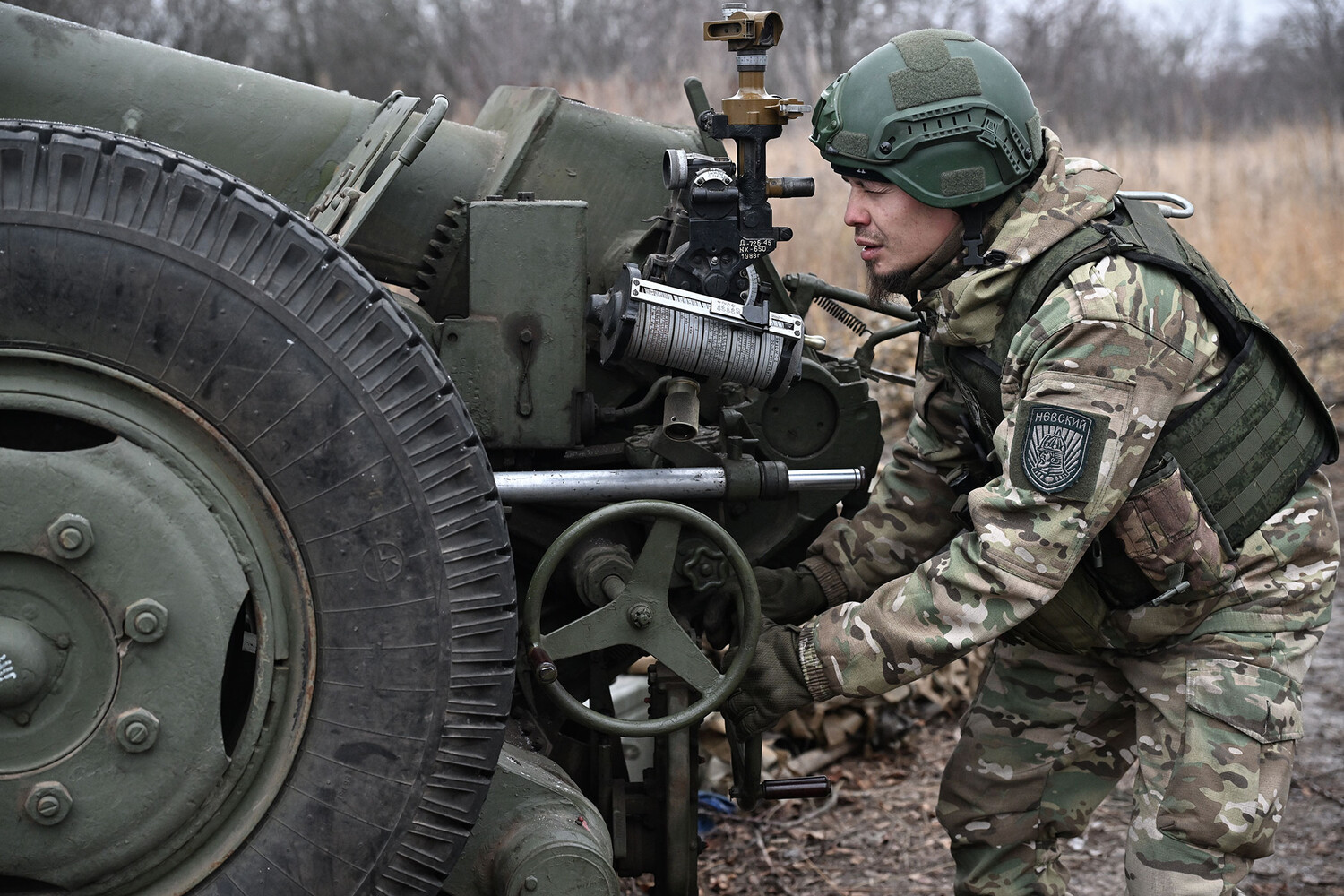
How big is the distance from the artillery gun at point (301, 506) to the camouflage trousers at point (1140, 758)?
0.92 metres

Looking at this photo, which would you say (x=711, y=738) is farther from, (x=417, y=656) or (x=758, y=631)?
(x=417, y=656)

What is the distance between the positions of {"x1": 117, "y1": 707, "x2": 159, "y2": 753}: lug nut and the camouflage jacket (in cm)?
118

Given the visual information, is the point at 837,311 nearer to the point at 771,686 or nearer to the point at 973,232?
the point at 973,232

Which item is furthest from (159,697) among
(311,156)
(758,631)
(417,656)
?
(311,156)

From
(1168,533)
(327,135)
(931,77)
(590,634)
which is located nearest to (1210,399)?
(1168,533)

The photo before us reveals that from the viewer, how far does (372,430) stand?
1.90m

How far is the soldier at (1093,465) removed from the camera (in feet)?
7.74

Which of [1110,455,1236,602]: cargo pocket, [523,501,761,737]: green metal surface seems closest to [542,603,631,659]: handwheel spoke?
[523,501,761,737]: green metal surface

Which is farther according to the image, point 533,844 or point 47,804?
point 533,844

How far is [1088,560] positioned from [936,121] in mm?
910

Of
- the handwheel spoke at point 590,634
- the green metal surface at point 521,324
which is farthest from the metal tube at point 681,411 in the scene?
the handwheel spoke at point 590,634

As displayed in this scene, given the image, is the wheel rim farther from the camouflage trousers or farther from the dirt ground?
the dirt ground

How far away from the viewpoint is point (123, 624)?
1825 millimetres

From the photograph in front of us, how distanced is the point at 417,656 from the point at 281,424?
0.39 meters
